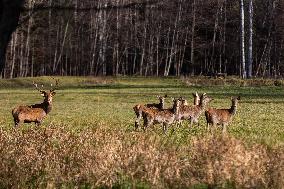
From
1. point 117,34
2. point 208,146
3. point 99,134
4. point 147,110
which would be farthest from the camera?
point 117,34

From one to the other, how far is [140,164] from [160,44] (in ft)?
191

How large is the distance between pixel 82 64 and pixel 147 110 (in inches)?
2098

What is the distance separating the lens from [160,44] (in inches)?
2689

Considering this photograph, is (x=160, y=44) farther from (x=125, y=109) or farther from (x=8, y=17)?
(x=8, y=17)

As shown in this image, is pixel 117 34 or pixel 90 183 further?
pixel 117 34

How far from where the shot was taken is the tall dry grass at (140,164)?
9812 millimetres

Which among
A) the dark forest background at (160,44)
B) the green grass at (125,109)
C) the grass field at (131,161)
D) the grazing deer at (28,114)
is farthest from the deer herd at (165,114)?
the dark forest background at (160,44)

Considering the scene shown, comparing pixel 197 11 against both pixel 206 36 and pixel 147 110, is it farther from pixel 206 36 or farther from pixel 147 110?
pixel 147 110

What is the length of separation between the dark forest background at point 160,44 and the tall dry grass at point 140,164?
166ft

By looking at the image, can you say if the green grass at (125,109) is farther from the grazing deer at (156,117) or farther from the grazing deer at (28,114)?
the grazing deer at (28,114)

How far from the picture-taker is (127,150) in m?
10.9

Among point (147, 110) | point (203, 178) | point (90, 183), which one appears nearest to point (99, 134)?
point (90, 183)

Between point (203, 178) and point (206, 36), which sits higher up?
point (206, 36)

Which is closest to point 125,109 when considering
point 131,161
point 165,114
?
point 165,114
